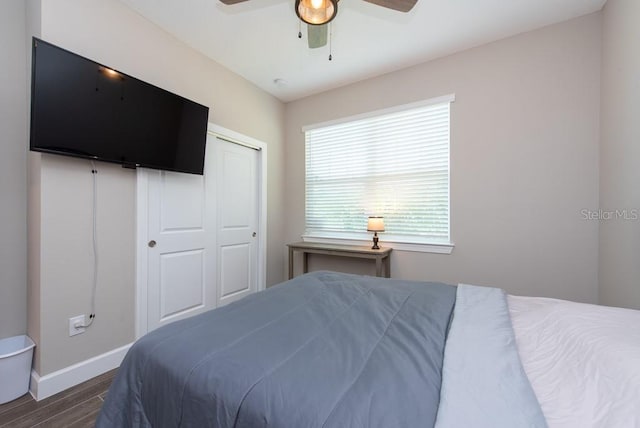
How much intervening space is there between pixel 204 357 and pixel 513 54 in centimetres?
319

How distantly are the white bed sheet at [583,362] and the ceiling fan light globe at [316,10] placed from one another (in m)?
1.76

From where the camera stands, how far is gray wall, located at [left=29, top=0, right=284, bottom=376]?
1.68 meters

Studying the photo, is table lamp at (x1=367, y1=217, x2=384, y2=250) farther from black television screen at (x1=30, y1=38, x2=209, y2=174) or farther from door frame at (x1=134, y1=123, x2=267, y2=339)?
black television screen at (x1=30, y1=38, x2=209, y2=174)

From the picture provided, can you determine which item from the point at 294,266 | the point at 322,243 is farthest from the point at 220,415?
the point at 294,266

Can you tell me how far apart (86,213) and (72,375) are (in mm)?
1085

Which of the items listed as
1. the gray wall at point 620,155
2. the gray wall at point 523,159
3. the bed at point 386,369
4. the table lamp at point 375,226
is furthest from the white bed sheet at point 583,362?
the table lamp at point 375,226

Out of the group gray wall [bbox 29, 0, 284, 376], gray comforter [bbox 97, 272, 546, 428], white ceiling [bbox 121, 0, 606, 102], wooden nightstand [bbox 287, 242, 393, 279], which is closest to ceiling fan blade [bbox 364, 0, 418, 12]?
white ceiling [bbox 121, 0, 606, 102]

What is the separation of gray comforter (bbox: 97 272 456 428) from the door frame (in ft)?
4.39

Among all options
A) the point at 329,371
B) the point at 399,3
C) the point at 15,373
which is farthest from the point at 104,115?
the point at 329,371

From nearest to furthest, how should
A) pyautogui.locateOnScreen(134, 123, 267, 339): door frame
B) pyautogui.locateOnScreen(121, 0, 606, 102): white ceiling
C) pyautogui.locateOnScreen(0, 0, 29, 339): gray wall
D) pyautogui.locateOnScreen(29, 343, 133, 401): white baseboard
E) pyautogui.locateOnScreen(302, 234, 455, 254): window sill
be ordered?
pyautogui.locateOnScreen(29, 343, 133, 401): white baseboard
pyautogui.locateOnScreen(0, 0, 29, 339): gray wall
pyautogui.locateOnScreen(121, 0, 606, 102): white ceiling
pyautogui.locateOnScreen(134, 123, 267, 339): door frame
pyautogui.locateOnScreen(302, 234, 455, 254): window sill

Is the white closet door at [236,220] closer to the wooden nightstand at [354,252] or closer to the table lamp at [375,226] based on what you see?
the wooden nightstand at [354,252]

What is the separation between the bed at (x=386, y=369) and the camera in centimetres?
62

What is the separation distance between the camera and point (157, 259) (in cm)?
227

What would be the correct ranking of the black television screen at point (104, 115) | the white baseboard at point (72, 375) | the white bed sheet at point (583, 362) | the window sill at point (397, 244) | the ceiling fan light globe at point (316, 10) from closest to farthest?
the white bed sheet at point (583, 362)
the ceiling fan light globe at point (316, 10)
the black television screen at point (104, 115)
the white baseboard at point (72, 375)
the window sill at point (397, 244)
